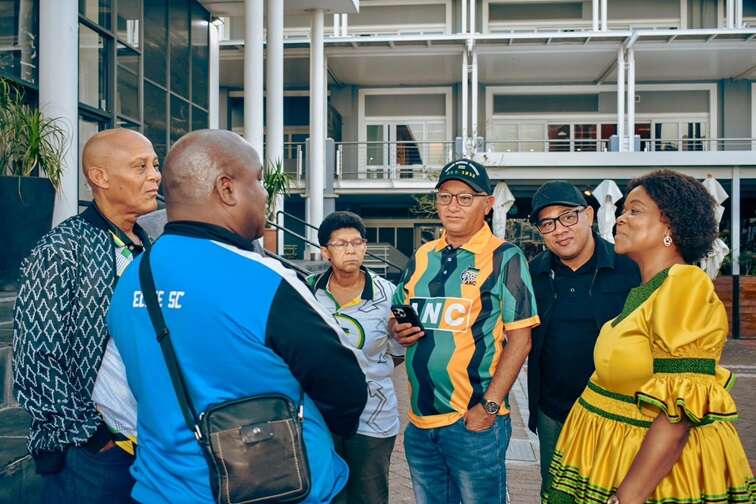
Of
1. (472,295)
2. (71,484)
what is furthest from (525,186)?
(71,484)

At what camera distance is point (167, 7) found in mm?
11141

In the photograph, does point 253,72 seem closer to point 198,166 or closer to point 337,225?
point 337,225

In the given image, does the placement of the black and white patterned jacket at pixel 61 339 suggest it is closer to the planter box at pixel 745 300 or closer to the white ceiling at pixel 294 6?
the white ceiling at pixel 294 6

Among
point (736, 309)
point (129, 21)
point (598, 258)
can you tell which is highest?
point (129, 21)

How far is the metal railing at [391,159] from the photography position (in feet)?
64.3

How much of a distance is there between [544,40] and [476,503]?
1725 centimetres

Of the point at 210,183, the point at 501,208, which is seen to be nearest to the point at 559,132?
the point at 501,208

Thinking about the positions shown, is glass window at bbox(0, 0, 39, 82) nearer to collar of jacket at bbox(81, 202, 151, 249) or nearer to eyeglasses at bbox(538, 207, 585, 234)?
collar of jacket at bbox(81, 202, 151, 249)

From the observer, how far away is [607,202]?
12328 millimetres

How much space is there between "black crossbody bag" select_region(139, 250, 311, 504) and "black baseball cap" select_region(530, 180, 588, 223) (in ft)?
6.12

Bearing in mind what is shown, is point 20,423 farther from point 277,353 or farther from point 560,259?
point 560,259

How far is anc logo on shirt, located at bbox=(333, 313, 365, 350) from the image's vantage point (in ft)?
10.5

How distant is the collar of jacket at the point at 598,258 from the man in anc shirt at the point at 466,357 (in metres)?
0.36

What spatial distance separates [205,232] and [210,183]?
0.14 m
